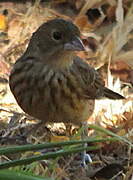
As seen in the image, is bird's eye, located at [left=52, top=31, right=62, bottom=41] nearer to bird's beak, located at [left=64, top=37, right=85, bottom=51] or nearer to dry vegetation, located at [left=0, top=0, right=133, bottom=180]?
bird's beak, located at [left=64, top=37, right=85, bottom=51]

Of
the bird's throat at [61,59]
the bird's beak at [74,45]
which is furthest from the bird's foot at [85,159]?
the bird's beak at [74,45]

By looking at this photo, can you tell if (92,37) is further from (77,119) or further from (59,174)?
(59,174)

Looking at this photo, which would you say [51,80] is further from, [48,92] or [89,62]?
[89,62]

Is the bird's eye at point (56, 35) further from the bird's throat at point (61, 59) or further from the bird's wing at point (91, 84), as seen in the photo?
the bird's wing at point (91, 84)

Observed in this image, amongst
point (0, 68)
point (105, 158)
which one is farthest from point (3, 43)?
point (105, 158)

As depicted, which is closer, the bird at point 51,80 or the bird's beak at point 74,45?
the bird's beak at point 74,45

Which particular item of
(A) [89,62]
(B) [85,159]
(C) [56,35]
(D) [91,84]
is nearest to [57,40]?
(C) [56,35]

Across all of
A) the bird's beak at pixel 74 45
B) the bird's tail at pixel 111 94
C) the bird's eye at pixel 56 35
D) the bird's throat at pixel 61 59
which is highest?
the bird's eye at pixel 56 35

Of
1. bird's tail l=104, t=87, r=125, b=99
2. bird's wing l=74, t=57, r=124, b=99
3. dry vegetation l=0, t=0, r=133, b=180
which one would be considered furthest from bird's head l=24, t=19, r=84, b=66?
bird's tail l=104, t=87, r=125, b=99
